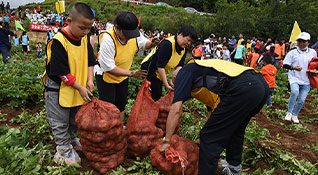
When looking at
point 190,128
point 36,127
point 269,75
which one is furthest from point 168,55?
point 269,75

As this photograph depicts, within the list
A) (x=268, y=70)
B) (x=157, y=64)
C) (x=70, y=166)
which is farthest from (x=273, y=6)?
(x=70, y=166)

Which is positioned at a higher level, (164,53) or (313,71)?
(164,53)

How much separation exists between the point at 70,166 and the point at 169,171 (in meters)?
1.03

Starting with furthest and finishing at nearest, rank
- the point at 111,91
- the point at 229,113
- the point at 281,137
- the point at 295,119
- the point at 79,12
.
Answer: the point at 295,119 → the point at 281,137 → the point at 111,91 → the point at 79,12 → the point at 229,113

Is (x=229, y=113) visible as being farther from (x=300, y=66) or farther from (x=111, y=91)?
(x=300, y=66)

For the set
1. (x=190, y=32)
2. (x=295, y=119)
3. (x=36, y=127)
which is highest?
(x=190, y=32)

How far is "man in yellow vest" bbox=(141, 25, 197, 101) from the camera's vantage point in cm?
321

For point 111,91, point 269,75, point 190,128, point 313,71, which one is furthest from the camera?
point 269,75

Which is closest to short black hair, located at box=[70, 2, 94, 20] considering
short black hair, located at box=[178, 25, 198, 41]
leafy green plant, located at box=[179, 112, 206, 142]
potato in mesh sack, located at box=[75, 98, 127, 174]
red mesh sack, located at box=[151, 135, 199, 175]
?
potato in mesh sack, located at box=[75, 98, 127, 174]

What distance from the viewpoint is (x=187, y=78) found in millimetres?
2191

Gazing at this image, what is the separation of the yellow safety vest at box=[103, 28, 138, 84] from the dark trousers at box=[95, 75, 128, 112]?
7cm

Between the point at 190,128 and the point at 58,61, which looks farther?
→ the point at 190,128

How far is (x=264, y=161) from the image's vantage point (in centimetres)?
301

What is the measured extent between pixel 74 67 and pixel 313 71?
4733 mm
